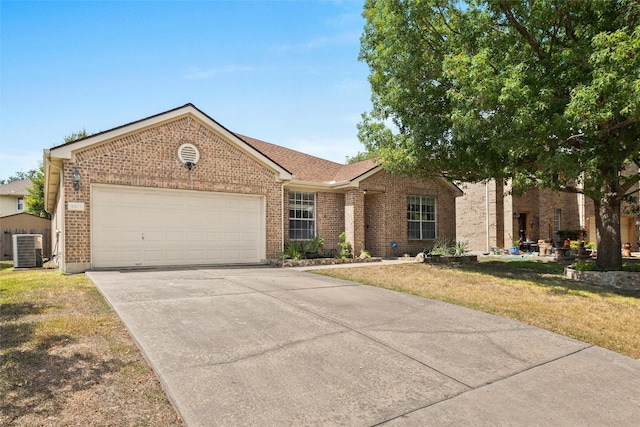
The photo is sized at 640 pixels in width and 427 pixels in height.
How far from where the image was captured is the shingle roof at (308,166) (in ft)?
53.6

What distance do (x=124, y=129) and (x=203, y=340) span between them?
28.1 ft

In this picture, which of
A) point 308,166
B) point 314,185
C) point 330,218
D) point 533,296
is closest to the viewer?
point 533,296

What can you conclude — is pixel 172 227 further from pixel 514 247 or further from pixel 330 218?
pixel 514 247

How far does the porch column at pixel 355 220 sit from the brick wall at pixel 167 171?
3.34 metres

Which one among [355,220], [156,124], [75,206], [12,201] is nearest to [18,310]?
[75,206]

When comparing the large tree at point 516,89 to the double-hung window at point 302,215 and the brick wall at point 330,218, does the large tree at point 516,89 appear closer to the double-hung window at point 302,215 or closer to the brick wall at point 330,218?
the brick wall at point 330,218

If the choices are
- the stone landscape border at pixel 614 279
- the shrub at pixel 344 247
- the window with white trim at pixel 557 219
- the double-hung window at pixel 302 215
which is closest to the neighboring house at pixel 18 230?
the double-hung window at pixel 302 215

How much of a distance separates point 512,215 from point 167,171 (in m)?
20.1

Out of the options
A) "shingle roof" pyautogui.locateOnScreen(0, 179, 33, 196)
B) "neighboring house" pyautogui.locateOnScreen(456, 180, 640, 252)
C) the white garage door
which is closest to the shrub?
the white garage door

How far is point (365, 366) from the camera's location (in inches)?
162

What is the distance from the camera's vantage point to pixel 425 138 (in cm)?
1197

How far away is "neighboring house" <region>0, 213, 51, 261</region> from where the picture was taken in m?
20.5

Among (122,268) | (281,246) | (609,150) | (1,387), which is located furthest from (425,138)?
(1,387)

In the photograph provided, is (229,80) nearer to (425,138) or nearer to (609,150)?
(425,138)
